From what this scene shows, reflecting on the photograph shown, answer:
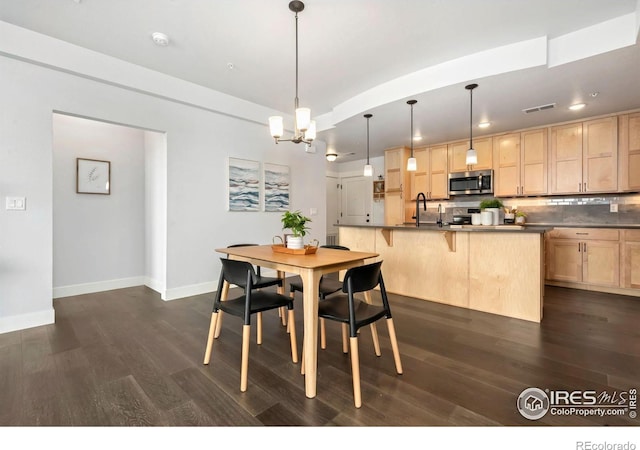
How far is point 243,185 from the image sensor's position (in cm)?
452

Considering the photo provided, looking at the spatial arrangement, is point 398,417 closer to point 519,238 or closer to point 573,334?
point 573,334

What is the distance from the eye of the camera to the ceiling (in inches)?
95.5

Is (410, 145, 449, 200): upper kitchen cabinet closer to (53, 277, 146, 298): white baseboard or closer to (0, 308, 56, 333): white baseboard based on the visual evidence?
(53, 277, 146, 298): white baseboard

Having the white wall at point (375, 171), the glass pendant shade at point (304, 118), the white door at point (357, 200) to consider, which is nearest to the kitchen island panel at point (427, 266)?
the glass pendant shade at point (304, 118)

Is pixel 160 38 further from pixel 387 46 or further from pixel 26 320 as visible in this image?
pixel 26 320

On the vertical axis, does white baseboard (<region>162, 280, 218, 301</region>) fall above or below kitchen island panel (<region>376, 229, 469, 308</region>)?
below

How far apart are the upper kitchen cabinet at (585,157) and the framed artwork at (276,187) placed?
4.35 meters

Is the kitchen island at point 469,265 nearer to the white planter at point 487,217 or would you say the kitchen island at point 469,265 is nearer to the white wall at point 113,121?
the white planter at point 487,217

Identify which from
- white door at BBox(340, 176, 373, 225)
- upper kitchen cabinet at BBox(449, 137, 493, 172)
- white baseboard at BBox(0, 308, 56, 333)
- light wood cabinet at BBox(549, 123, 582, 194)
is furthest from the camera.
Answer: white door at BBox(340, 176, 373, 225)

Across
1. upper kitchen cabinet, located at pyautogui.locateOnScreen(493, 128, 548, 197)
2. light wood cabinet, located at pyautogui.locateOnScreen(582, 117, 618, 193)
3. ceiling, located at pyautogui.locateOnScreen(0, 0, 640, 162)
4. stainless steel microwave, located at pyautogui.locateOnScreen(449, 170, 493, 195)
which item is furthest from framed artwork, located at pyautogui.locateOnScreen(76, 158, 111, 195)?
light wood cabinet, located at pyautogui.locateOnScreen(582, 117, 618, 193)

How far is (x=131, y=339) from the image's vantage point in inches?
99.7

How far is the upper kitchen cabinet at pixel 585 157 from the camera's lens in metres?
4.21

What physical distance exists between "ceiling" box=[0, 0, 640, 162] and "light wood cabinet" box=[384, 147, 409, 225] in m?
2.15

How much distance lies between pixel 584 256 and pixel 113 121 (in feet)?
21.4
